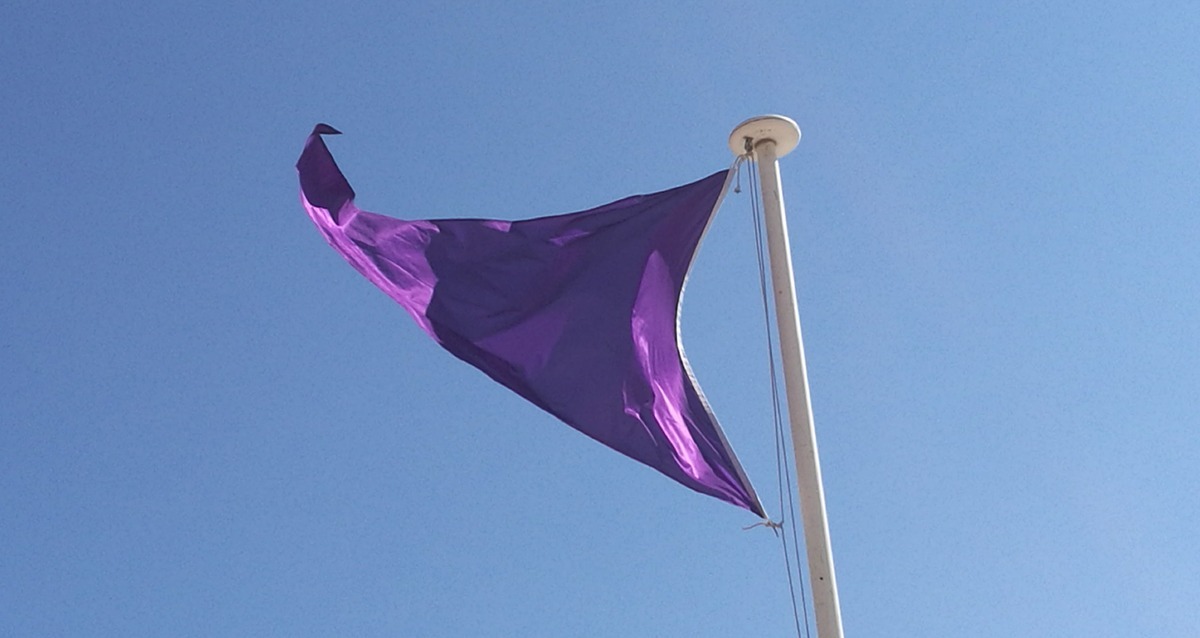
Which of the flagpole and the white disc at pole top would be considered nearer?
the flagpole

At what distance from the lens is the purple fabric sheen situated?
1343 centimetres

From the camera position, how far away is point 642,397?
1356cm

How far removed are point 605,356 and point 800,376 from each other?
202 cm

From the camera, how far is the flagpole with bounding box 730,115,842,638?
1172cm

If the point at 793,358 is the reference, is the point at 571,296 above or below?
above

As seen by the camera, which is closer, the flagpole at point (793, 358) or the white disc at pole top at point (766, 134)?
the flagpole at point (793, 358)

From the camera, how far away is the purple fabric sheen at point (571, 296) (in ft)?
44.1

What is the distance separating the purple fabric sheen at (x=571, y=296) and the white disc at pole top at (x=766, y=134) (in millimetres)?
383

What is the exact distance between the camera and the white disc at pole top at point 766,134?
14.2 m

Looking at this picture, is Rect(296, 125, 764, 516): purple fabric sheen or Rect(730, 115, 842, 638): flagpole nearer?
Rect(730, 115, 842, 638): flagpole

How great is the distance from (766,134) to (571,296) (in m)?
2.34

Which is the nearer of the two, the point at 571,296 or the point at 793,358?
the point at 793,358

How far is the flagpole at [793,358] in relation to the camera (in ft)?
38.4

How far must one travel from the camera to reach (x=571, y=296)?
1493cm
